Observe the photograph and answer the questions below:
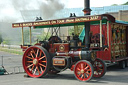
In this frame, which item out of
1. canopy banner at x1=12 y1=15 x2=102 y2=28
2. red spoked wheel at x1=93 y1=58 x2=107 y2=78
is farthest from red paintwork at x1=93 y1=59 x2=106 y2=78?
canopy banner at x1=12 y1=15 x2=102 y2=28

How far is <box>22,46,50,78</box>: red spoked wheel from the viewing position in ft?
25.9

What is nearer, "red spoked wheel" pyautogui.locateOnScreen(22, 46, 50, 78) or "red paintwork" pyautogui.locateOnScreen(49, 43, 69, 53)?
"red spoked wheel" pyautogui.locateOnScreen(22, 46, 50, 78)

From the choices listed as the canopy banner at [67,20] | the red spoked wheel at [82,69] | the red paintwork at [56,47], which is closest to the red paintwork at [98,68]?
the red spoked wheel at [82,69]

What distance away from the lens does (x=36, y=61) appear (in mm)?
8156

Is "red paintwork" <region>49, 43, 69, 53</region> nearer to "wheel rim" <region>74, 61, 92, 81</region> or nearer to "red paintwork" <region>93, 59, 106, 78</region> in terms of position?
"wheel rim" <region>74, 61, 92, 81</region>

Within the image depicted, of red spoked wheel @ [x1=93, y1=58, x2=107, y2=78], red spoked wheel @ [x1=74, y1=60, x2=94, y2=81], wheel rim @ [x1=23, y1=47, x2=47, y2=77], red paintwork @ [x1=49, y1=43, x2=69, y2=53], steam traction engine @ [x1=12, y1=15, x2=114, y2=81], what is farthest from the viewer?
wheel rim @ [x1=23, y1=47, x2=47, y2=77]

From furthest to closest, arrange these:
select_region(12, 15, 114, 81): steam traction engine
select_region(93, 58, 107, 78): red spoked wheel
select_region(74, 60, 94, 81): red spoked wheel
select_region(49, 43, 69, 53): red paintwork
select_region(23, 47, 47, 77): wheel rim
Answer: select_region(23, 47, 47, 77): wheel rim → select_region(49, 43, 69, 53): red paintwork → select_region(93, 58, 107, 78): red spoked wheel → select_region(12, 15, 114, 81): steam traction engine → select_region(74, 60, 94, 81): red spoked wheel

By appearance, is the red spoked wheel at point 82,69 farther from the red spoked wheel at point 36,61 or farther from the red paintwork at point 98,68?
the red spoked wheel at point 36,61

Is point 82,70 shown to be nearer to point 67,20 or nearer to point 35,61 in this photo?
point 67,20

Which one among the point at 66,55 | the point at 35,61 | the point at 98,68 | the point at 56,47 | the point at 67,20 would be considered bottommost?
the point at 98,68

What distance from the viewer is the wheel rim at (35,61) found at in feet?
26.6

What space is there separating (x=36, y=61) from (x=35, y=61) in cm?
4

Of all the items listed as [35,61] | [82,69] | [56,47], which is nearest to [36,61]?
[35,61]

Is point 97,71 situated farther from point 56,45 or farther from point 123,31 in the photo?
point 123,31
